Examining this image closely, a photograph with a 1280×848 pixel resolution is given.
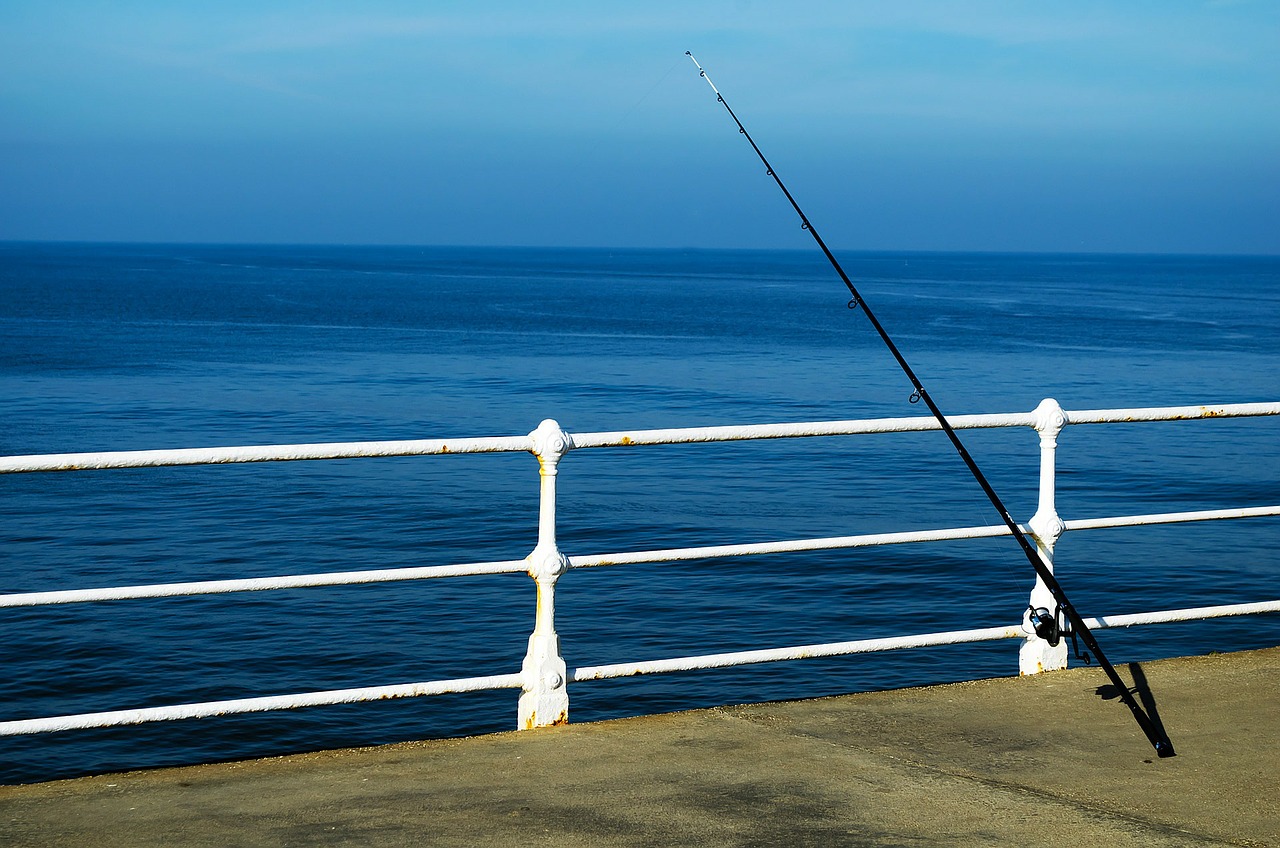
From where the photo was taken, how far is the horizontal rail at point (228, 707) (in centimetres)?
421

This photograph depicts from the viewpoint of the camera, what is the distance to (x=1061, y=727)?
4.91 meters

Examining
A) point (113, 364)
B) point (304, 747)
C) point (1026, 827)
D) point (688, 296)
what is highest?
point (688, 296)

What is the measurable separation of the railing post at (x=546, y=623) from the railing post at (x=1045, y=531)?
1873mm

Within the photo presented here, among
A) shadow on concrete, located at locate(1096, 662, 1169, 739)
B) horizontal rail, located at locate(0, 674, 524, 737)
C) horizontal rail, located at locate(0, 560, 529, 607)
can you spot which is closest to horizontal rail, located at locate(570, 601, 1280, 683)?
shadow on concrete, located at locate(1096, 662, 1169, 739)

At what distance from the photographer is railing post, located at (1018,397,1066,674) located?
5555 mm

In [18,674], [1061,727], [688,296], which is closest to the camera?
[1061,727]

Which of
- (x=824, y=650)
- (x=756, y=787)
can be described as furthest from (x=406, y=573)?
(x=824, y=650)

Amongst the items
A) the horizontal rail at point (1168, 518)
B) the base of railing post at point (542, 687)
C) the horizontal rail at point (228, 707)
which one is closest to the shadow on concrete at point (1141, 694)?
the horizontal rail at point (1168, 518)

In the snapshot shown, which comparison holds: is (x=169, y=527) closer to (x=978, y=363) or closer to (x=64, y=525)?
(x=64, y=525)

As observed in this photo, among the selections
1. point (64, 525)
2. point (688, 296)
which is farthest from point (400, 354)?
point (688, 296)

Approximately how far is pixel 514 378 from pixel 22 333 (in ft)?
91.9

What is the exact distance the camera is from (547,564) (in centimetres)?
482

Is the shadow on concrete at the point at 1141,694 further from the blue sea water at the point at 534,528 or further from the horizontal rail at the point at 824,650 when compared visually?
the horizontal rail at the point at 824,650

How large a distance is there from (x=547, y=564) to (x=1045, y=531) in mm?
2114
